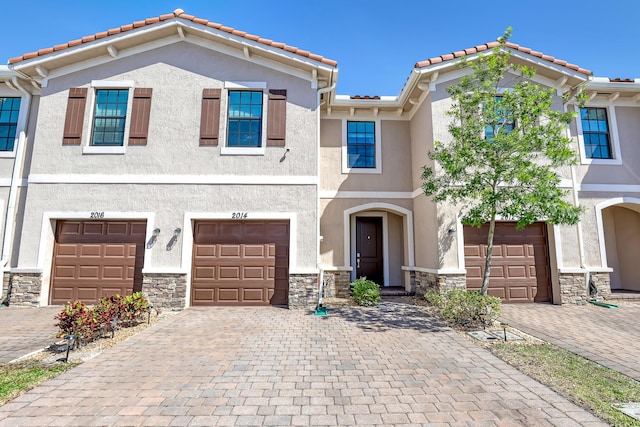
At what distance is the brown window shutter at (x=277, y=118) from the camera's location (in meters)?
9.20

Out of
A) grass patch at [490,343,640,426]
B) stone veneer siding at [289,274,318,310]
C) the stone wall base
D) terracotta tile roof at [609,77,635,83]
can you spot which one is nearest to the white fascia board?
stone veneer siding at [289,274,318,310]

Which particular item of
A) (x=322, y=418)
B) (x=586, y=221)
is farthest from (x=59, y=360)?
(x=586, y=221)

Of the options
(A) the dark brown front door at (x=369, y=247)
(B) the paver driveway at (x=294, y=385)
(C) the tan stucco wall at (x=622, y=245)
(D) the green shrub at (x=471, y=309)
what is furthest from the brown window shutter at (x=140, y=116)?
(C) the tan stucco wall at (x=622, y=245)

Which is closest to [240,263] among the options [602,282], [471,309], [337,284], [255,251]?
[255,251]

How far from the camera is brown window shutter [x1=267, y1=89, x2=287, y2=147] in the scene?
30.2ft

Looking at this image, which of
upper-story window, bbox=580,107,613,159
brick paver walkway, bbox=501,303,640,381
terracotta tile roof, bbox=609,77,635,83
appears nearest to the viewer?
brick paver walkway, bbox=501,303,640,381

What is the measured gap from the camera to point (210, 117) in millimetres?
9227

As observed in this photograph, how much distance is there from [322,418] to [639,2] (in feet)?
40.2

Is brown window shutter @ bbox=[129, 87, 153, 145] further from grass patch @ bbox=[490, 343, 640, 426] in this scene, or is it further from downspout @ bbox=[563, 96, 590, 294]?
downspout @ bbox=[563, 96, 590, 294]

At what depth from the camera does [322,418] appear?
3291 mm

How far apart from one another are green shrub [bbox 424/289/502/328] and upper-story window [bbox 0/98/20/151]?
44.2 ft

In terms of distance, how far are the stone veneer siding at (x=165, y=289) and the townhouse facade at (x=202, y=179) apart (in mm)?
35

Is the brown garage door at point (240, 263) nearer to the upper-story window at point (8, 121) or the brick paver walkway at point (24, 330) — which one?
the brick paver walkway at point (24, 330)

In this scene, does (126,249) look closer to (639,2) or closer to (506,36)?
(506,36)
